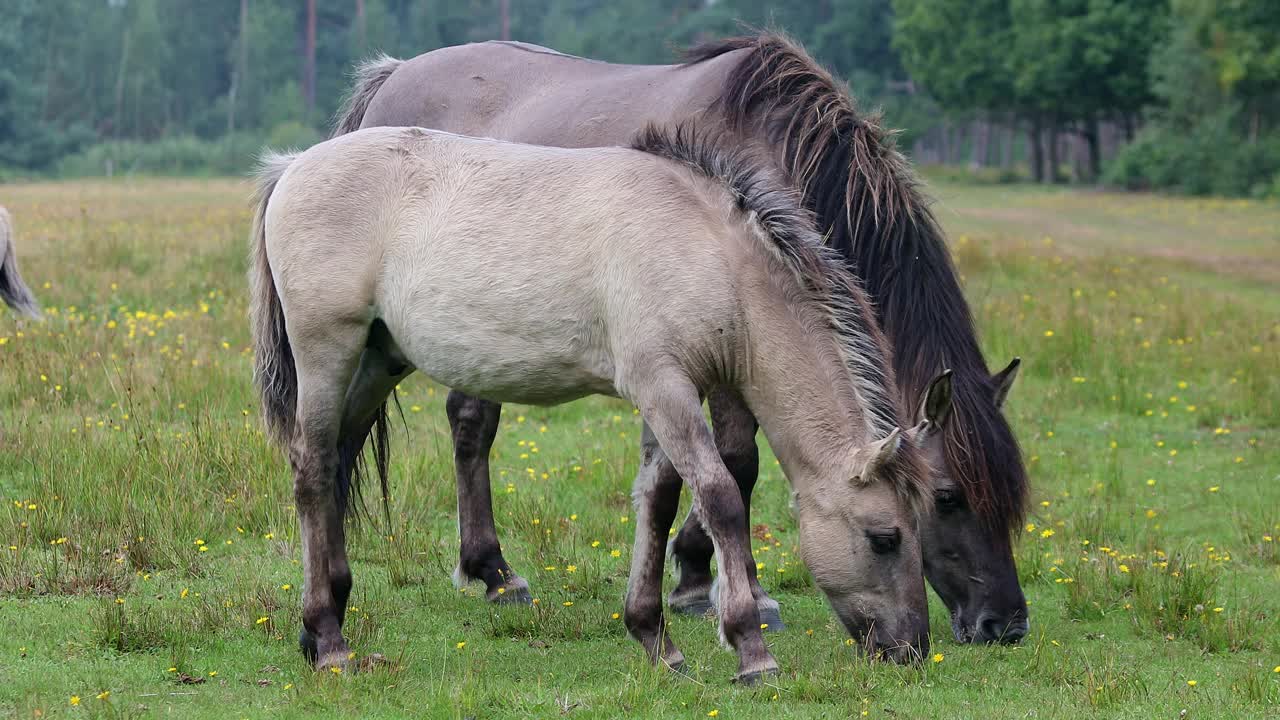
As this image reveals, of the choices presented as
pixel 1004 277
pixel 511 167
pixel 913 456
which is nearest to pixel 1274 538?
pixel 913 456

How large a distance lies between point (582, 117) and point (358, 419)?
2.16 metres

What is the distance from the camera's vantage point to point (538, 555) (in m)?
6.81

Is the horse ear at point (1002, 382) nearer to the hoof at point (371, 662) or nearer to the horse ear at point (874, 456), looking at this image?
the horse ear at point (874, 456)

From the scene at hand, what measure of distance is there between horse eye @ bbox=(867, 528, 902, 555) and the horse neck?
0.26m

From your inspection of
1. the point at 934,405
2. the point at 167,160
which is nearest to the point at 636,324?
the point at 934,405

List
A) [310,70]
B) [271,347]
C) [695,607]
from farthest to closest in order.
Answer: [310,70] < [695,607] < [271,347]

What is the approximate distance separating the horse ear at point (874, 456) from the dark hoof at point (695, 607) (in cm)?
176

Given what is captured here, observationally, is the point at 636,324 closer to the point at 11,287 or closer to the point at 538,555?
the point at 538,555

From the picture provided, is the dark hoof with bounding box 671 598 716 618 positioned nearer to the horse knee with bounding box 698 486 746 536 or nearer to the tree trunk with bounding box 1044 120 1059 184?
the horse knee with bounding box 698 486 746 536

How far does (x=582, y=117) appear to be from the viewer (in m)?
6.86

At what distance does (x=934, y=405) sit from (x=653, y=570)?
1207mm

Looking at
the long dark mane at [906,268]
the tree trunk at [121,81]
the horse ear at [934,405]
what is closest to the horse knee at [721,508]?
the horse ear at [934,405]

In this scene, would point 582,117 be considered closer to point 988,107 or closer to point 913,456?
point 913,456

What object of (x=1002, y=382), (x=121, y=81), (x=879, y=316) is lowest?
(x=1002, y=382)
